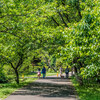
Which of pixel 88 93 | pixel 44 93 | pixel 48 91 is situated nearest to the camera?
pixel 44 93

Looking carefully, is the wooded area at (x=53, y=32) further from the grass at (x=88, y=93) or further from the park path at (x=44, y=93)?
the park path at (x=44, y=93)

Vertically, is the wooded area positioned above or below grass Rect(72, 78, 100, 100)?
above

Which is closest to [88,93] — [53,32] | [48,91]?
[48,91]

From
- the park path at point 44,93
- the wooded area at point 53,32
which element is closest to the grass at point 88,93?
the park path at point 44,93

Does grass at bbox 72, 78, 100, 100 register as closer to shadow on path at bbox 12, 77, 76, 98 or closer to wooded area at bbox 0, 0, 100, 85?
shadow on path at bbox 12, 77, 76, 98

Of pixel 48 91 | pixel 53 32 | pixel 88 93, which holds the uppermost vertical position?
pixel 53 32

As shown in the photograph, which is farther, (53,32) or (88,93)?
(53,32)

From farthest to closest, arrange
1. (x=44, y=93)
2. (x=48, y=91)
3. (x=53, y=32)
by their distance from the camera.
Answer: (x=53, y=32) → (x=48, y=91) → (x=44, y=93)

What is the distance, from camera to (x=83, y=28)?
29.1ft

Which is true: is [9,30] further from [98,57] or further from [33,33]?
[98,57]

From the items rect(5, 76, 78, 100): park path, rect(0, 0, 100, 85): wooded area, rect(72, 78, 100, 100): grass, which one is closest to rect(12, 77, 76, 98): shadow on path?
rect(5, 76, 78, 100): park path

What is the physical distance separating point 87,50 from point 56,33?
7595mm

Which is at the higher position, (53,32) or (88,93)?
(53,32)

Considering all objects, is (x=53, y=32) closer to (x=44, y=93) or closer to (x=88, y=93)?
(x=44, y=93)
